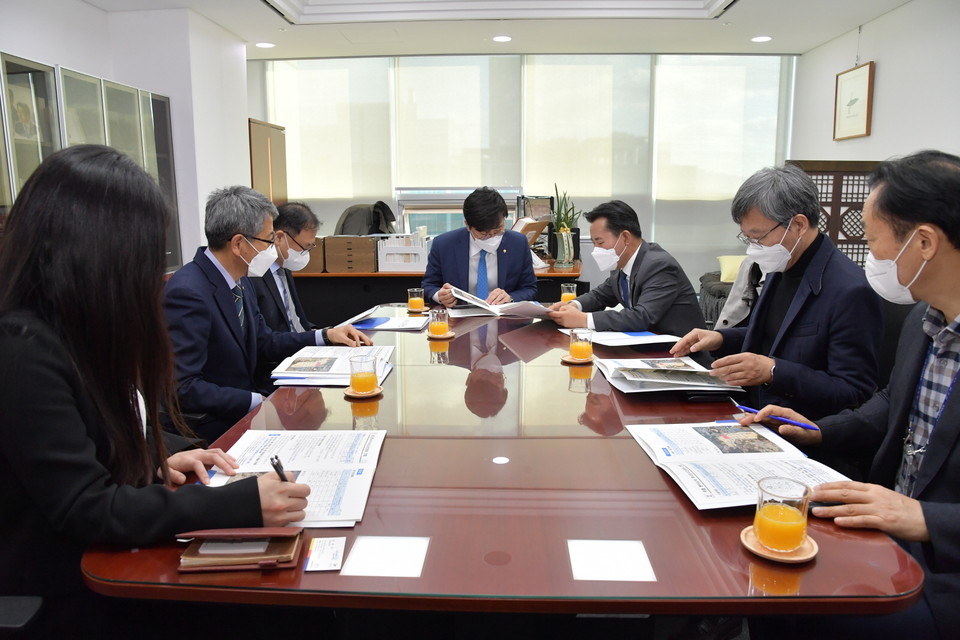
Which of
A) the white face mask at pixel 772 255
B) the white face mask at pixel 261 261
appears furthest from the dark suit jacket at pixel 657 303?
the white face mask at pixel 261 261

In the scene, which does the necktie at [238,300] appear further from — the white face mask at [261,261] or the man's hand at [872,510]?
the man's hand at [872,510]

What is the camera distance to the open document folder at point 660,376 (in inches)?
64.9

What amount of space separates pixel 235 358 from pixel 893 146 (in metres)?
4.99

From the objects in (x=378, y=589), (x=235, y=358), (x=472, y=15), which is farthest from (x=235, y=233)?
(x=472, y=15)

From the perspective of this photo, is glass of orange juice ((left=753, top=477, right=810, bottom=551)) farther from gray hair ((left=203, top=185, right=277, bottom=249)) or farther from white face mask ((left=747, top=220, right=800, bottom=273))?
gray hair ((left=203, top=185, right=277, bottom=249))

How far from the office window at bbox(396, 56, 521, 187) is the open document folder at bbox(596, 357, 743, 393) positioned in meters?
5.56

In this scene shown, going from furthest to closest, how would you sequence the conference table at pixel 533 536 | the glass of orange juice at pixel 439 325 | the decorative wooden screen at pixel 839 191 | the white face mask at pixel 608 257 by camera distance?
the decorative wooden screen at pixel 839 191, the white face mask at pixel 608 257, the glass of orange juice at pixel 439 325, the conference table at pixel 533 536

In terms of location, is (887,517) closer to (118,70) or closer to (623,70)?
(118,70)

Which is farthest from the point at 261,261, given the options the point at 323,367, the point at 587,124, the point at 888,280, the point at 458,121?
the point at 587,124

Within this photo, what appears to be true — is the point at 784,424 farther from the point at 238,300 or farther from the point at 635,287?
the point at 238,300

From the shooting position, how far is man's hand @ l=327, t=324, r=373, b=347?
2352mm

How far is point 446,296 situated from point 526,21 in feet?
10.3

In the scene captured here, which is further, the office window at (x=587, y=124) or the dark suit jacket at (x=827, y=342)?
the office window at (x=587, y=124)

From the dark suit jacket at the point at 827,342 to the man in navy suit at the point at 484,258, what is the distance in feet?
5.79
